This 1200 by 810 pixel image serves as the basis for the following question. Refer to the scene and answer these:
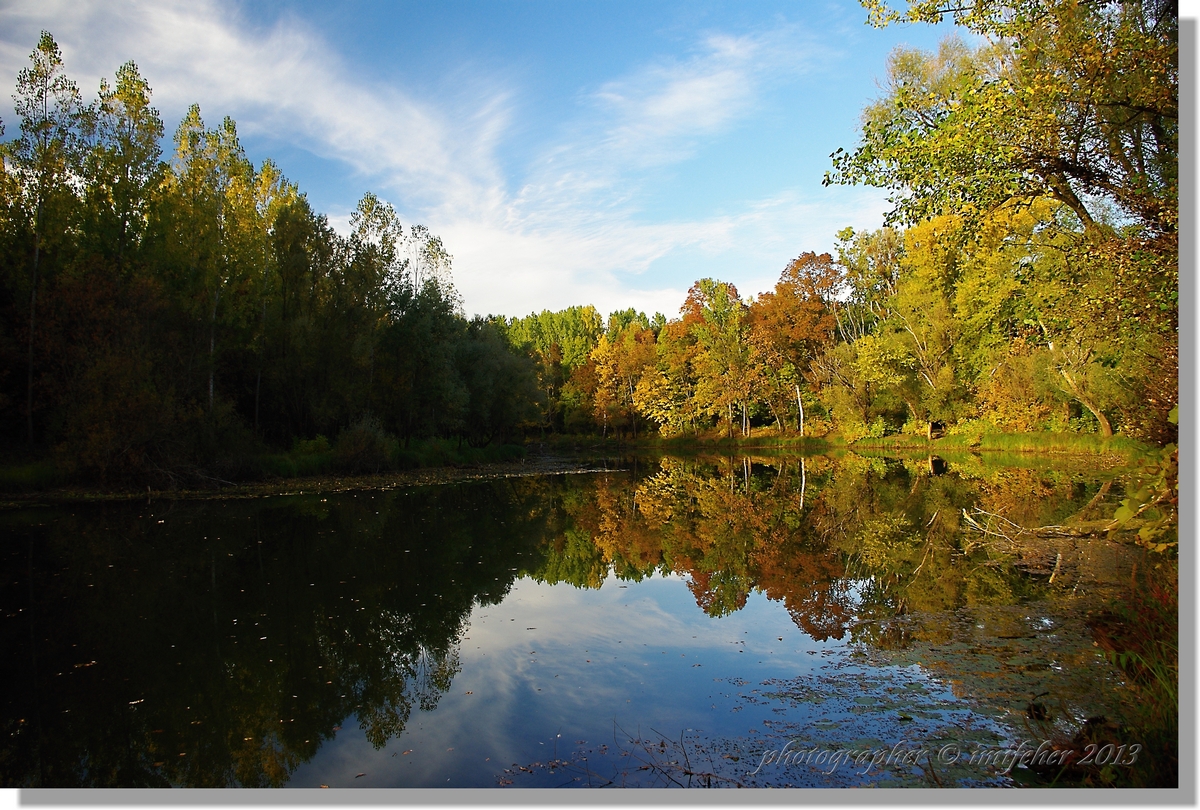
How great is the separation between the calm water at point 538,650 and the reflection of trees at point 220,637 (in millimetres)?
41

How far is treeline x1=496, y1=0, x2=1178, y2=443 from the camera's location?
25.1 feet

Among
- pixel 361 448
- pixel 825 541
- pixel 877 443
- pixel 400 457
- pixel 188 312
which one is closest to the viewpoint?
pixel 825 541

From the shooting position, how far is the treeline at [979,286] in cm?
764

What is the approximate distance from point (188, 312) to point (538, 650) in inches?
979

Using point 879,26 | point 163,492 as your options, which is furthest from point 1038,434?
point 163,492

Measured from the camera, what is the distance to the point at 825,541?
1448 centimetres

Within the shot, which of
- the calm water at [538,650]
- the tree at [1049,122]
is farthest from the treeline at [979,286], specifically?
the calm water at [538,650]

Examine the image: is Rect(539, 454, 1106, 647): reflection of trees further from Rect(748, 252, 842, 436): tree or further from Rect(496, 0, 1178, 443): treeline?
Rect(748, 252, 842, 436): tree

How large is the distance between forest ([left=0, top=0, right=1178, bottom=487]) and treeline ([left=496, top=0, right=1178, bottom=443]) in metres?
0.07

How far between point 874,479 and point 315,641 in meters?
22.5

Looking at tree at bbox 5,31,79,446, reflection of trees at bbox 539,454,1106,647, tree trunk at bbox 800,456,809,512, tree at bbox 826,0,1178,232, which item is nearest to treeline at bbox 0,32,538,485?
tree at bbox 5,31,79,446

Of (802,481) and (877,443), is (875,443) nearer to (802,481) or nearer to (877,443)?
(877,443)

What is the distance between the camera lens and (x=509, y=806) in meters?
3.87

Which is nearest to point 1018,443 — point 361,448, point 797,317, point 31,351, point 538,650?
point 797,317
